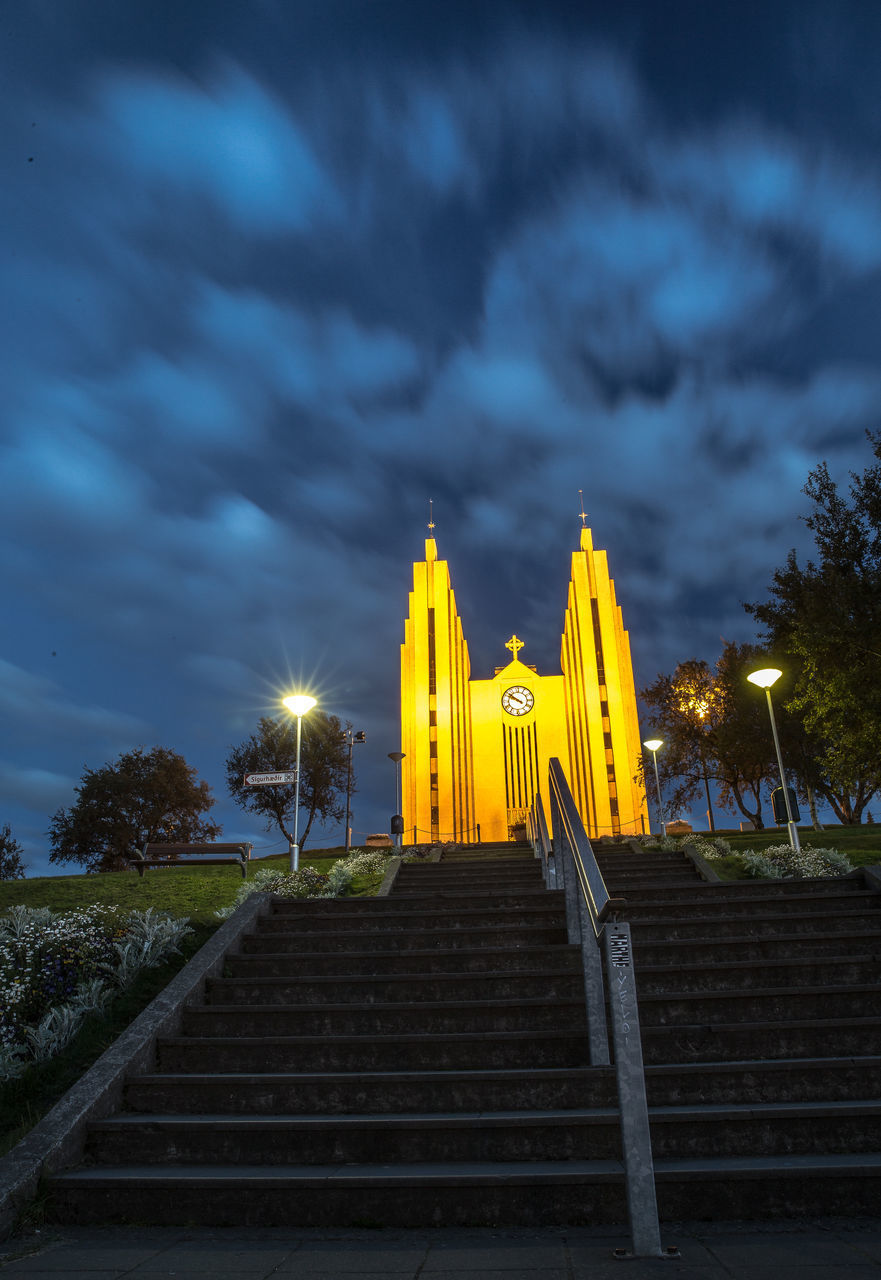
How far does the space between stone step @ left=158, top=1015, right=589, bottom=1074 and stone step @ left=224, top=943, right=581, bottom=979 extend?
951mm

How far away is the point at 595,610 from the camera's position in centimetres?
4744

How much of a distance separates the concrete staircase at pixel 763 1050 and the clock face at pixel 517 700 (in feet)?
139

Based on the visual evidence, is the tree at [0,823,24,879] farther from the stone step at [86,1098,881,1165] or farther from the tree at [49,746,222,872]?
the stone step at [86,1098,881,1165]

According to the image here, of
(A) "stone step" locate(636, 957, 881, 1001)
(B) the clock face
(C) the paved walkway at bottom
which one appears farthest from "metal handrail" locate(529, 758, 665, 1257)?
(B) the clock face

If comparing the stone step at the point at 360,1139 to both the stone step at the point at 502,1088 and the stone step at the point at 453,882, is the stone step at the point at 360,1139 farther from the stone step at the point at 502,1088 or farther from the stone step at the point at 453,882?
the stone step at the point at 453,882

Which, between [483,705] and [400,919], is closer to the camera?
[400,919]

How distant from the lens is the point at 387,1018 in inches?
199

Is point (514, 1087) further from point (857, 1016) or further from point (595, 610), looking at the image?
point (595, 610)

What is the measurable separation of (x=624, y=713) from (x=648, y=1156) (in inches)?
1713

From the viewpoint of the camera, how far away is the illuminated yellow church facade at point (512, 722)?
44250 millimetres

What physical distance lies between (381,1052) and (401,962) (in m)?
1.25

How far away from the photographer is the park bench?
14.1m

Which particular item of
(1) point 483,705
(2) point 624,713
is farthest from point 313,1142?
(1) point 483,705

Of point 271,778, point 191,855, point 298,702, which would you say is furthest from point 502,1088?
point 191,855
